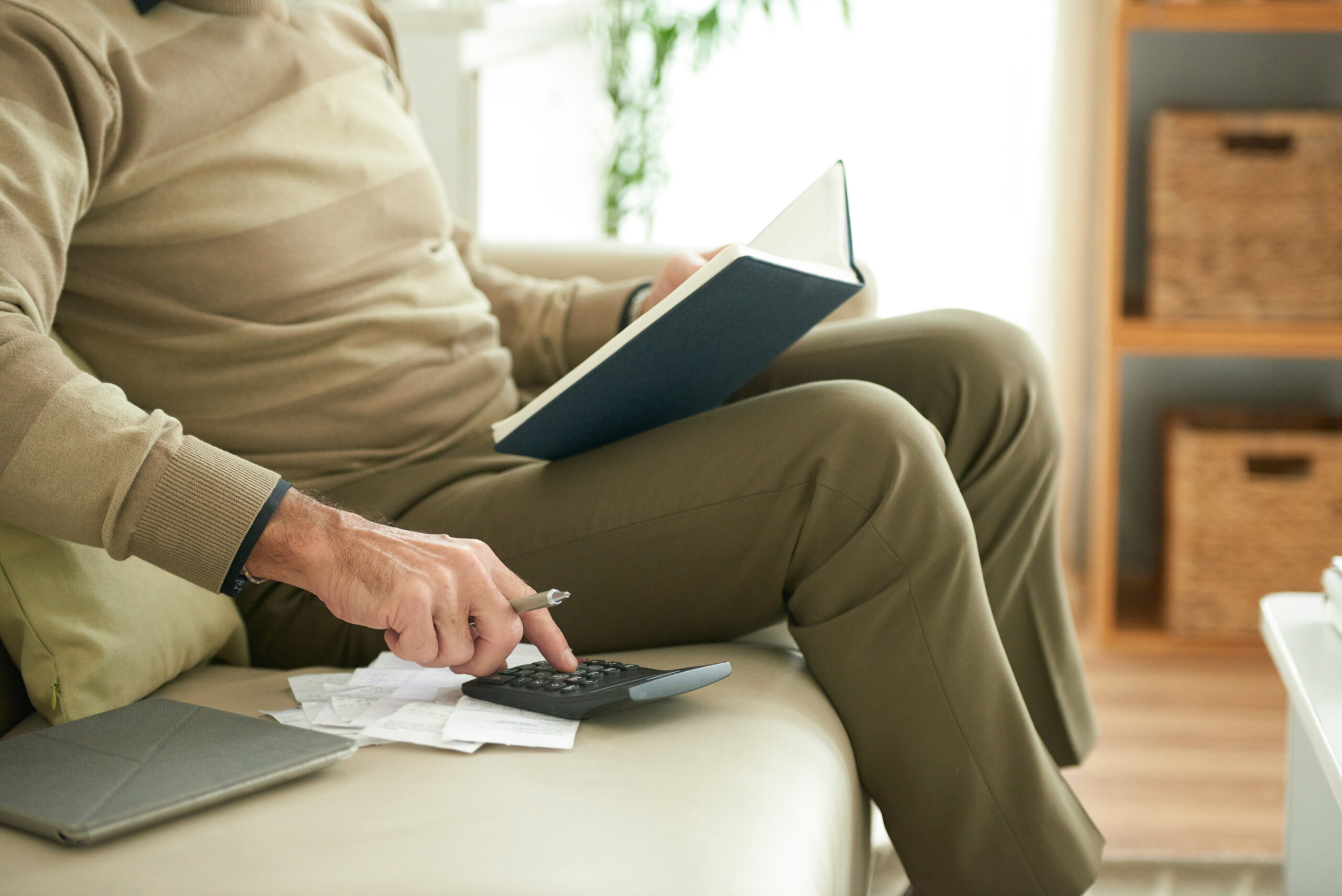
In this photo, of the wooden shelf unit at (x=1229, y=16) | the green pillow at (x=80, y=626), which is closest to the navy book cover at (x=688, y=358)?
the green pillow at (x=80, y=626)

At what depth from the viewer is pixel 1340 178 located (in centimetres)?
190

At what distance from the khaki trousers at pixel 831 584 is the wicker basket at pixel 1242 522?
4.15 feet

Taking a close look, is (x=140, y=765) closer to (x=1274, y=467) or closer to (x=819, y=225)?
(x=819, y=225)

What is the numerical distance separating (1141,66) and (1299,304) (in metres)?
0.63

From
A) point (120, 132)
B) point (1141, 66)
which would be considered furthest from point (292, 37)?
point (1141, 66)

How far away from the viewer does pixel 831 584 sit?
0.79m

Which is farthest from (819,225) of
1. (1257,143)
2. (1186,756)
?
(1257,143)

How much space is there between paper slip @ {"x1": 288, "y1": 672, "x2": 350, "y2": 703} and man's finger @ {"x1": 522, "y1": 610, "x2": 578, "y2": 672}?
14 cm

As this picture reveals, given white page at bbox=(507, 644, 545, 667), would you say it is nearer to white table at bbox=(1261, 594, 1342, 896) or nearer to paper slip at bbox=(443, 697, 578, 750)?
paper slip at bbox=(443, 697, 578, 750)

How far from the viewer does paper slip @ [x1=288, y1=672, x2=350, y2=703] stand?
2.49 feet

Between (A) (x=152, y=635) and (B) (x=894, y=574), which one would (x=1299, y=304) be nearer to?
(B) (x=894, y=574)

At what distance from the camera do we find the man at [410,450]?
27.9 inches

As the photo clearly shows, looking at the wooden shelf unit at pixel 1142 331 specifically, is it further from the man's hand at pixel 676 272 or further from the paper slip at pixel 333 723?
the paper slip at pixel 333 723

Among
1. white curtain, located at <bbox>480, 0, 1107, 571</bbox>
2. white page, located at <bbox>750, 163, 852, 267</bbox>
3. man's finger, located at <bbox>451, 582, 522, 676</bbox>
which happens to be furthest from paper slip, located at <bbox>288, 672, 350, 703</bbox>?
white curtain, located at <bbox>480, 0, 1107, 571</bbox>
